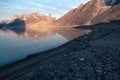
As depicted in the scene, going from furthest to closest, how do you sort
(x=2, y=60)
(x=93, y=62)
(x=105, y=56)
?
(x=2, y=60)
(x=105, y=56)
(x=93, y=62)

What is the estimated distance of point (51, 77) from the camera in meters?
16.2

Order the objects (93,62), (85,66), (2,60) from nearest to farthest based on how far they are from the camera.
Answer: (85,66)
(93,62)
(2,60)

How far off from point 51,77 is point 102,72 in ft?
15.9

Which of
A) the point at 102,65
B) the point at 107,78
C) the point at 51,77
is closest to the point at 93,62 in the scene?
the point at 102,65

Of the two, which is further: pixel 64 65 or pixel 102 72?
A: pixel 64 65

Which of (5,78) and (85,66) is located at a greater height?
(85,66)

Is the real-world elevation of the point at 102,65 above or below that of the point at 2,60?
above

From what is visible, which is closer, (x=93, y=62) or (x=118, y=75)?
(x=118, y=75)

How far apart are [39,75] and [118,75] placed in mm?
7320

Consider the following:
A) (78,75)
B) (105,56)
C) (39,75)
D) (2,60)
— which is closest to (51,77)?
(39,75)

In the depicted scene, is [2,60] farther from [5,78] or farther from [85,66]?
[85,66]

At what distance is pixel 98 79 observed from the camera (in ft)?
51.1

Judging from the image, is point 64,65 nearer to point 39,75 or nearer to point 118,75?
point 39,75

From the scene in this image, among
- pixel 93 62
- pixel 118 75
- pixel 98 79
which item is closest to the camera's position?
pixel 98 79
